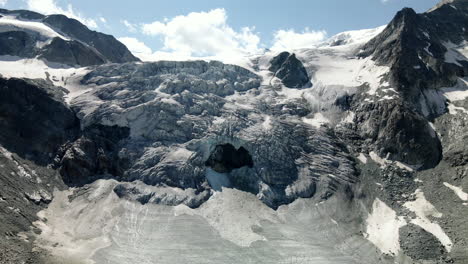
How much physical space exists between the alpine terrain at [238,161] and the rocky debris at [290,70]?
98 cm

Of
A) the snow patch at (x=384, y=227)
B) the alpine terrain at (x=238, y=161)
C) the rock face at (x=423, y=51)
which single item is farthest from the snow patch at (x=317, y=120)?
the snow patch at (x=384, y=227)

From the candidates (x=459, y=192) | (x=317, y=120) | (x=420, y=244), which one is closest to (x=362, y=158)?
(x=317, y=120)

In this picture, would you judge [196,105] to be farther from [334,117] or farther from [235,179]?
[334,117]

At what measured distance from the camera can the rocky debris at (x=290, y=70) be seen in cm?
10425

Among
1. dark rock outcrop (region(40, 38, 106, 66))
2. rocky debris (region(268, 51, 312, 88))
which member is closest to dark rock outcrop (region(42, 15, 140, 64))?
dark rock outcrop (region(40, 38, 106, 66))

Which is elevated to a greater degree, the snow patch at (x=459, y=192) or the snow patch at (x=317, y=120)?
the snow patch at (x=317, y=120)

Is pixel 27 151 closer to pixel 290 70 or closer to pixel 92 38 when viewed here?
pixel 290 70

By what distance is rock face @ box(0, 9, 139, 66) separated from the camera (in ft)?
364

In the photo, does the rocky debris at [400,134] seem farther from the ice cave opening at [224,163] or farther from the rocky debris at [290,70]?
the rocky debris at [290,70]

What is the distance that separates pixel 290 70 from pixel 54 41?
69.1 metres

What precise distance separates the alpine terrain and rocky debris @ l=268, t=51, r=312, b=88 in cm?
98

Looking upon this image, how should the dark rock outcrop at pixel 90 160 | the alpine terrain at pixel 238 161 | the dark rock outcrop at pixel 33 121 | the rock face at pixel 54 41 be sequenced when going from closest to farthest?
the alpine terrain at pixel 238 161 → the dark rock outcrop at pixel 90 160 → the dark rock outcrop at pixel 33 121 → the rock face at pixel 54 41

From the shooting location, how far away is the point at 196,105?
275 ft

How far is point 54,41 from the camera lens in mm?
115562
